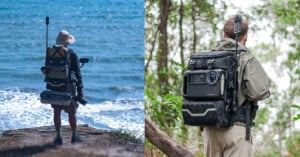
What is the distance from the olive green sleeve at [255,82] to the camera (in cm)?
446

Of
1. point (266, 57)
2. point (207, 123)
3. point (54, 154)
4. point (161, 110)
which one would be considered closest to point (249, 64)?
point (207, 123)

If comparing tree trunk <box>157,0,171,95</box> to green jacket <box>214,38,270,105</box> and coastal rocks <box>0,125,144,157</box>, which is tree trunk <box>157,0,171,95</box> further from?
green jacket <box>214,38,270,105</box>

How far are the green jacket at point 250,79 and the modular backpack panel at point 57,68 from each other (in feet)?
4.50

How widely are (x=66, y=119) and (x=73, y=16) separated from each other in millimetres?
781

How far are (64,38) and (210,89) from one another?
139cm

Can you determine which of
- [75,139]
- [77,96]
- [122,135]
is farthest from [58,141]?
[122,135]

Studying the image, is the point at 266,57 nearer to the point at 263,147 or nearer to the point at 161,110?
the point at 263,147

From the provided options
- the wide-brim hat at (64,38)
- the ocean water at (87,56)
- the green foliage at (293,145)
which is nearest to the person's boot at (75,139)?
the ocean water at (87,56)

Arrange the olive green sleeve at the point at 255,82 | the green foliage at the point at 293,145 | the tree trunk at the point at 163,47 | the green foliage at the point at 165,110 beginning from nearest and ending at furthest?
the olive green sleeve at the point at 255,82, the green foliage at the point at 165,110, the green foliage at the point at 293,145, the tree trunk at the point at 163,47

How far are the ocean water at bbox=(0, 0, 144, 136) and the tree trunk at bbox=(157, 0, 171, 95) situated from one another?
468 cm

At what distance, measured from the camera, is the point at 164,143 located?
6.95 m

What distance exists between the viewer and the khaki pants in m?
4.58

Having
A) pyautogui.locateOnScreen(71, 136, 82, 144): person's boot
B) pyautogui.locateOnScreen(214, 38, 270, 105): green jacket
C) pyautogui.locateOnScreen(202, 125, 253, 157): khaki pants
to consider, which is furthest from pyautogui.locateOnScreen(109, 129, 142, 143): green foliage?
pyautogui.locateOnScreen(214, 38, 270, 105): green jacket

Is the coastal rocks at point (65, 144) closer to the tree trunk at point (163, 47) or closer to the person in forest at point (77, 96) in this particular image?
the person in forest at point (77, 96)
